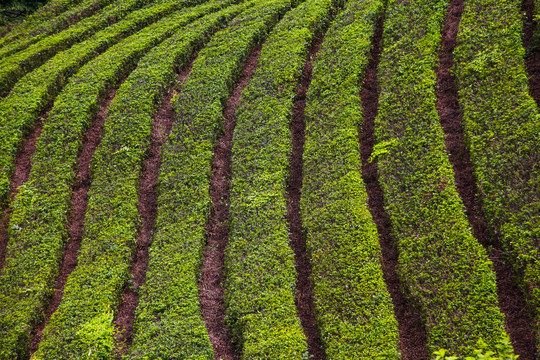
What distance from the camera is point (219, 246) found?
16.9 m

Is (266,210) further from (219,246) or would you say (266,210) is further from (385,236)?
(385,236)

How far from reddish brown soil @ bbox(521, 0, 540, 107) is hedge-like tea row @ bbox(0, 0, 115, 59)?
988 inches

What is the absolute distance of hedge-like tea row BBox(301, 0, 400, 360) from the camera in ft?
42.8

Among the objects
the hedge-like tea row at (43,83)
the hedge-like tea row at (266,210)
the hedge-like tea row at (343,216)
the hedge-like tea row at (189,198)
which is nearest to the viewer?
the hedge-like tea row at (343,216)

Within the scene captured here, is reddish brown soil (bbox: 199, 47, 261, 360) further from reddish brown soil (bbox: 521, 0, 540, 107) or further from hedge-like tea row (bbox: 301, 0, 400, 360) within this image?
reddish brown soil (bbox: 521, 0, 540, 107)

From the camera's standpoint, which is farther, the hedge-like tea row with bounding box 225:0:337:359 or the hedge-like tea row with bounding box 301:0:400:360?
the hedge-like tea row with bounding box 225:0:337:359

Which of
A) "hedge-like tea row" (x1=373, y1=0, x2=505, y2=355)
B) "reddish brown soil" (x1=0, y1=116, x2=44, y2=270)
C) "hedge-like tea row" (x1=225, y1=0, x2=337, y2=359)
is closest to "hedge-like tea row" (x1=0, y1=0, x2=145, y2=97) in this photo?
"reddish brown soil" (x1=0, y1=116, x2=44, y2=270)

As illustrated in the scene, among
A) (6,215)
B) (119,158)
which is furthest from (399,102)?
(6,215)

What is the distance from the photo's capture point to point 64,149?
67.7 feet

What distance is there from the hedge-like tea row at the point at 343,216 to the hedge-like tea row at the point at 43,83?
1225 centimetres

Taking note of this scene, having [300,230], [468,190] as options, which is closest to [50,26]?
[300,230]

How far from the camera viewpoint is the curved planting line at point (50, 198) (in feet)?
50.8

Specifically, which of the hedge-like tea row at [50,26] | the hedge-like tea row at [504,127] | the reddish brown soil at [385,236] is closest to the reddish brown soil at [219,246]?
the reddish brown soil at [385,236]

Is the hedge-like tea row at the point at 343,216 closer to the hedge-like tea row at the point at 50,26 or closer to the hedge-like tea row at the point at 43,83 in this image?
the hedge-like tea row at the point at 43,83
